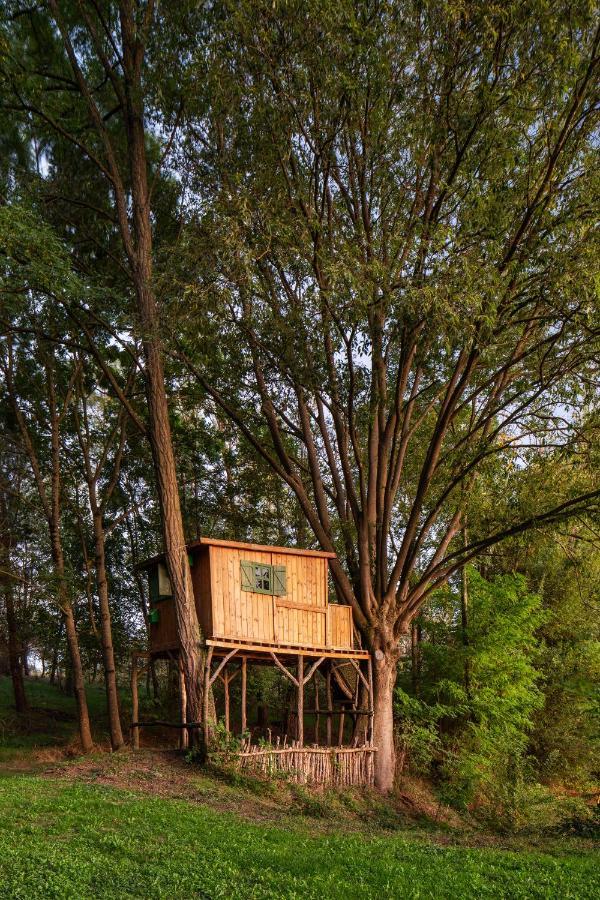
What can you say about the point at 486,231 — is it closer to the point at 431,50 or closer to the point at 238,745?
the point at 431,50

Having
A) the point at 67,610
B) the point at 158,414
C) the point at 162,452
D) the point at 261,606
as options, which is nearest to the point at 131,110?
the point at 158,414

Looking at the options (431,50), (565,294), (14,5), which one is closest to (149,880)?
(565,294)

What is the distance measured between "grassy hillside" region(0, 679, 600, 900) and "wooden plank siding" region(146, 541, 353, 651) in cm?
344

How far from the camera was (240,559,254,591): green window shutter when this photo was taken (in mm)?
18906

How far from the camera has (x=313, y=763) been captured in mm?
18141

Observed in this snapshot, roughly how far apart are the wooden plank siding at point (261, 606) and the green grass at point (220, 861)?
6.23 m

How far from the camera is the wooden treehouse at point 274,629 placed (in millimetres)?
18109

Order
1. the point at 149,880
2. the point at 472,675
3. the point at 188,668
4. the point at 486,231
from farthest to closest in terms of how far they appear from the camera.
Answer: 1. the point at 472,675
2. the point at 188,668
3. the point at 486,231
4. the point at 149,880

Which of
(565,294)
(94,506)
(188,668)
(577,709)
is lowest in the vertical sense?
(577,709)

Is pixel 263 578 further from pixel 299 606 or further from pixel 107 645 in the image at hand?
pixel 107 645

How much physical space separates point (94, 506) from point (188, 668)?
9.26 meters

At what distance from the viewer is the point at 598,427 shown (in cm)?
1788

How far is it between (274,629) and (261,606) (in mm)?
658

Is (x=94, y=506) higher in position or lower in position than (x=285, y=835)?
higher
